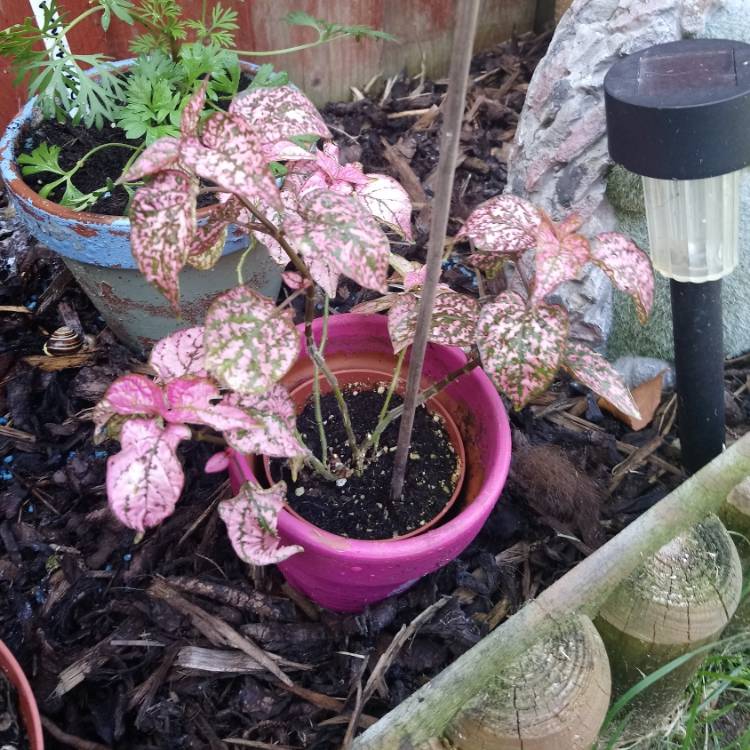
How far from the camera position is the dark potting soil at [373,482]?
116 cm

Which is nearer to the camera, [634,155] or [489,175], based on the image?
[634,155]

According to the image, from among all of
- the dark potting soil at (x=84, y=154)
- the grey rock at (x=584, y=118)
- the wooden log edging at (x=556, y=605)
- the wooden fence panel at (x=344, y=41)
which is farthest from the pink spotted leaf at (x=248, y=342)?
the wooden fence panel at (x=344, y=41)

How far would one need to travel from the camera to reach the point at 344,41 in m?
2.16

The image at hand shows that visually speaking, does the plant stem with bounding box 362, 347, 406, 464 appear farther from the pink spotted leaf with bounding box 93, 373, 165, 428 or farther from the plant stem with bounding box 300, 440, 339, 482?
the pink spotted leaf with bounding box 93, 373, 165, 428

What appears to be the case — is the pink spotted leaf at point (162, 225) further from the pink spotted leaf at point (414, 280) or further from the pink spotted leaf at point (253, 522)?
the pink spotted leaf at point (414, 280)

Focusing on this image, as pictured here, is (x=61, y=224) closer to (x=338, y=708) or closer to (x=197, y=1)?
(x=197, y=1)

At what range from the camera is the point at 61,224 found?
1.32 m

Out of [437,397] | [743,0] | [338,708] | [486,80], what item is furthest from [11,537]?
[486,80]

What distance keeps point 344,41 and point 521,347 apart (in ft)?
5.51

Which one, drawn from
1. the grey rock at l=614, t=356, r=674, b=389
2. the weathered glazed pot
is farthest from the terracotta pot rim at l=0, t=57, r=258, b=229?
the grey rock at l=614, t=356, r=674, b=389

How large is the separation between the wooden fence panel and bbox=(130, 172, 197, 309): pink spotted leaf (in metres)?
1.30

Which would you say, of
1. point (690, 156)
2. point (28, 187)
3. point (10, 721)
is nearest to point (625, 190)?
point (690, 156)

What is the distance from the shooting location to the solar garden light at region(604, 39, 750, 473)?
36.1 inches

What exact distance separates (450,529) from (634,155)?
587 mm
